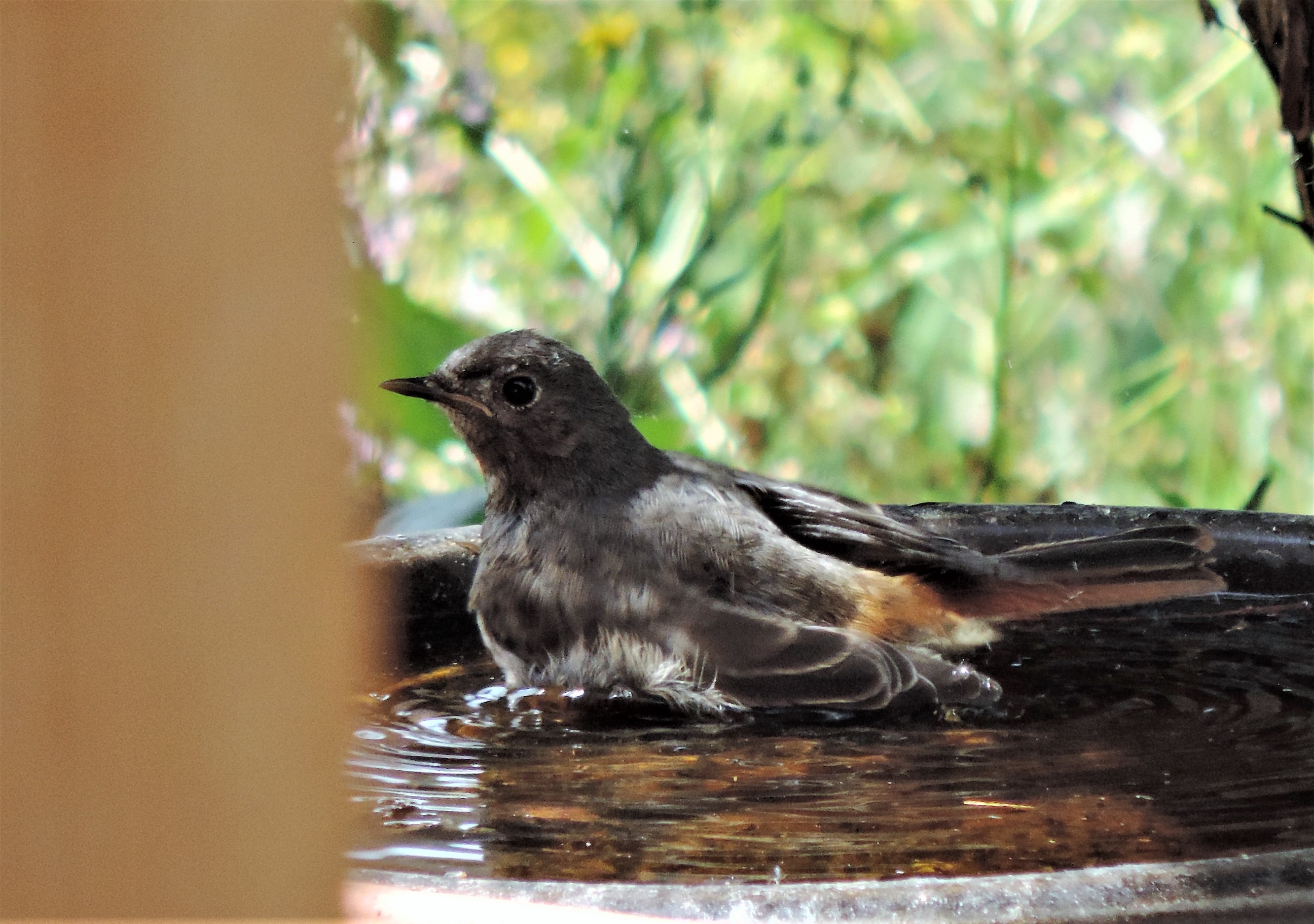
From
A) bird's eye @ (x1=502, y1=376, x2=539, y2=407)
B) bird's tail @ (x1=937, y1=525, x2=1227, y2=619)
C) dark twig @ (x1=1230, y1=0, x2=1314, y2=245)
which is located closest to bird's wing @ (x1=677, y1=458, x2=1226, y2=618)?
bird's tail @ (x1=937, y1=525, x2=1227, y2=619)

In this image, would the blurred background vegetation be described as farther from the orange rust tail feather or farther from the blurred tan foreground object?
the blurred tan foreground object

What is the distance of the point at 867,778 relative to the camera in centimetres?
181

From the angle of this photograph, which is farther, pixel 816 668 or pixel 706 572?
pixel 706 572

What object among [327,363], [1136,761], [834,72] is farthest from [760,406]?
[327,363]

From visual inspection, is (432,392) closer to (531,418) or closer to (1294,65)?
(531,418)

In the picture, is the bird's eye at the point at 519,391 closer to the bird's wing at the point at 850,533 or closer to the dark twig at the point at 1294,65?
the bird's wing at the point at 850,533

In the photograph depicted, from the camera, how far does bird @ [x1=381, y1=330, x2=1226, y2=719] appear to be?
Answer: 84.8 inches

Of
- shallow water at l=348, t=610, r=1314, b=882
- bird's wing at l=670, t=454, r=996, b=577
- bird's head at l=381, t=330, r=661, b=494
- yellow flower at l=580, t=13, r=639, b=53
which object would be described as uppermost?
yellow flower at l=580, t=13, r=639, b=53

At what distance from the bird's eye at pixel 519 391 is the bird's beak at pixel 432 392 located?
0.14 ft

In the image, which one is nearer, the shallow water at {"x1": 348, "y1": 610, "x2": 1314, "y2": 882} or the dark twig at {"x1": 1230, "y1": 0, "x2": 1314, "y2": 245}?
the shallow water at {"x1": 348, "y1": 610, "x2": 1314, "y2": 882}

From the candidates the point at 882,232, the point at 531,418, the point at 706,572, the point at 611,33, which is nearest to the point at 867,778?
the point at 706,572

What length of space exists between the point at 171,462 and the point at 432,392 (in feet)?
6.48

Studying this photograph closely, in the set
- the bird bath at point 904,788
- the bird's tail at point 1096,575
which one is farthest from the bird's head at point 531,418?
the bird's tail at point 1096,575

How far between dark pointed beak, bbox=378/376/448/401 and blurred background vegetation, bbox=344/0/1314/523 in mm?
2111
